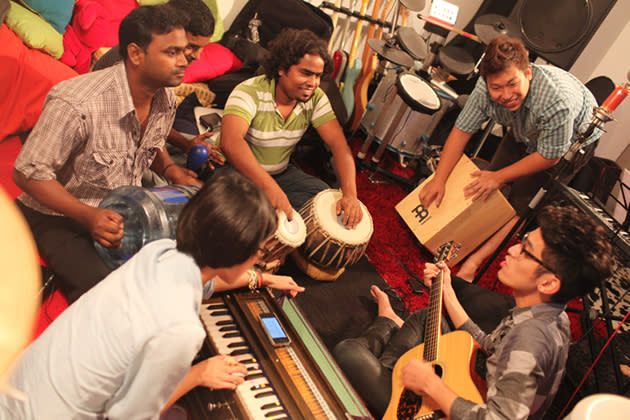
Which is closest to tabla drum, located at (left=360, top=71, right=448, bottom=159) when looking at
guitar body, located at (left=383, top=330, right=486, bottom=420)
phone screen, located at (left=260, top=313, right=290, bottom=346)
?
guitar body, located at (left=383, top=330, right=486, bottom=420)

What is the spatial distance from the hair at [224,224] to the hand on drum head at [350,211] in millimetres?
1444

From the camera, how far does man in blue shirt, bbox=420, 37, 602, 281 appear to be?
2.70 meters

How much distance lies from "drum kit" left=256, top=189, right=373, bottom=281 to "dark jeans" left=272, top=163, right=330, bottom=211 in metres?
0.23

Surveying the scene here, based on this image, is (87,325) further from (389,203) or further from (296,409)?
(389,203)

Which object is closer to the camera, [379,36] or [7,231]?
[7,231]

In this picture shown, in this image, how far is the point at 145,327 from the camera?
1095mm

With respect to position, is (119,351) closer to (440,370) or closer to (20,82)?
(440,370)

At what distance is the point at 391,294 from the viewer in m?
3.19

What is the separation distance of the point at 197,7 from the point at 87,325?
218 centimetres

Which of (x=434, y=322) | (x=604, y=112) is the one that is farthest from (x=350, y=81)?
(x=434, y=322)

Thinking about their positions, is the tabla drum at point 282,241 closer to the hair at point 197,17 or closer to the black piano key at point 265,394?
the black piano key at point 265,394

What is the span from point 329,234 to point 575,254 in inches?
53.3

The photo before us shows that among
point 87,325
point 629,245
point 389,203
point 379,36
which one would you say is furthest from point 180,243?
point 379,36

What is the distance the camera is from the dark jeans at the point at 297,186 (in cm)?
303
